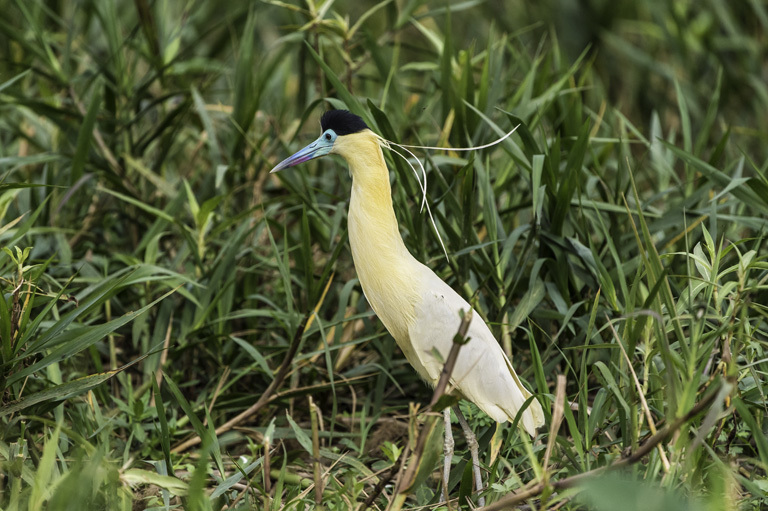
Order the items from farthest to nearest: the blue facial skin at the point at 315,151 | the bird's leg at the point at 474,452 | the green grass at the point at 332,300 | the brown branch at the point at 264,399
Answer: the brown branch at the point at 264,399
the blue facial skin at the point at 315,151
the bird's leg at the point at 474,452
the green grass at the point at 332,300

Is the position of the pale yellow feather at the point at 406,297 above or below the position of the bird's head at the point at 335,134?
below

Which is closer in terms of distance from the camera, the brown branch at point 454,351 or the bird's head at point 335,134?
the brown branch at point 454,351

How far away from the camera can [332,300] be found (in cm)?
309

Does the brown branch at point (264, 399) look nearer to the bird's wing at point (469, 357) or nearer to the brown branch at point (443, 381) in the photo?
the bird's wing at point (469, 357)

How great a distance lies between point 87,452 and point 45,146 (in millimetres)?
1828

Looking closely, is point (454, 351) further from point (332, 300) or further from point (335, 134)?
point (332, 300)

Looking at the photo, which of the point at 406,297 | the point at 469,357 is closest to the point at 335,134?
the point at 406,297

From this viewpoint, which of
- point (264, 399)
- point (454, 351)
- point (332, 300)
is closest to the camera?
point (454, 351)

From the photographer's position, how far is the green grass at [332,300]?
1.91 m

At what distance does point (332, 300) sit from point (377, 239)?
98cm

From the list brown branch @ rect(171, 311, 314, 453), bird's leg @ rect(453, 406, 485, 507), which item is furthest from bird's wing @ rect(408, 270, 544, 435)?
brown branch @ rect(171, 311, 314, 453)

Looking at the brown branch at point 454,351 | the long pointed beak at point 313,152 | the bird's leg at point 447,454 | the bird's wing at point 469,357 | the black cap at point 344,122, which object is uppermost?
the black cap at point 344,122

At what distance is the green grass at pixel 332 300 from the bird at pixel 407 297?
0.15 m

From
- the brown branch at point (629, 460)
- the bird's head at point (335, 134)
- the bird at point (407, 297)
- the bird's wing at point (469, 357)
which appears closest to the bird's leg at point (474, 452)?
the bird at point (407, 297)
